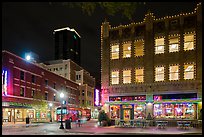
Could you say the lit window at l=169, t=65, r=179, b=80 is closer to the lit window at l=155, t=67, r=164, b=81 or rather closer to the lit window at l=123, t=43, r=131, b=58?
the lit window at l=155, t=67, r=164, b=81

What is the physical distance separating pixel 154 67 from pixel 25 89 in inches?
1061

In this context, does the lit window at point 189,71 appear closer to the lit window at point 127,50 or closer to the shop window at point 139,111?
the shop window at point 139,111

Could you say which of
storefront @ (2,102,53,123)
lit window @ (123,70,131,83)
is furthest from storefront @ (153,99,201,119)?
storefront @ (2,102,53,123)

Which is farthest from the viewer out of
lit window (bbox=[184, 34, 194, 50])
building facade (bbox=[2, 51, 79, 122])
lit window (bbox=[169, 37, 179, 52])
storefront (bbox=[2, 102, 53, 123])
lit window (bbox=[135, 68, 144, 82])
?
storefront (bbox=[2, 102, 53, 123])

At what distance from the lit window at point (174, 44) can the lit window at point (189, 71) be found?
261 centimetres

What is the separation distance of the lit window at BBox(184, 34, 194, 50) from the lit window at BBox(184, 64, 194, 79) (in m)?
2.26

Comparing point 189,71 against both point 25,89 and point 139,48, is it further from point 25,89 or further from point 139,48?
point 25,89

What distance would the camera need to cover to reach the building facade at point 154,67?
34938mm

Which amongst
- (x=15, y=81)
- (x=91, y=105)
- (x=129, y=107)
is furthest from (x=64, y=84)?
(x=129, y=107)

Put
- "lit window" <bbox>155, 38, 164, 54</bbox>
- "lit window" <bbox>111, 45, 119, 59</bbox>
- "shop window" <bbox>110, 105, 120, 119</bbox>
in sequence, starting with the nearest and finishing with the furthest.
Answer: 1. "lit window" <bbox>155, 38, 164, 54</bbox>
2. "shop window" <bbox>110, 105, 120, 119</bbox>
3. "lit window" <bbox>111, 45, 119, 59</bbox>

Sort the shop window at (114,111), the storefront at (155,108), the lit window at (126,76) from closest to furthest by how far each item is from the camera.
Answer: the storefront at (155,108), the lit window at (126,76), the shop window at (114,111)

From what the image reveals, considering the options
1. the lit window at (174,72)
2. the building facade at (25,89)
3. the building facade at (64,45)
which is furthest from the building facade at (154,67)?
the building facade at (64,45)

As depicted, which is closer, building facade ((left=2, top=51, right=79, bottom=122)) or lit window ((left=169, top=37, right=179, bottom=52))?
lit window ((left=169, top=37, right=179, bottom=52))

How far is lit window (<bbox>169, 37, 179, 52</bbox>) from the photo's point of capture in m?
36.2
